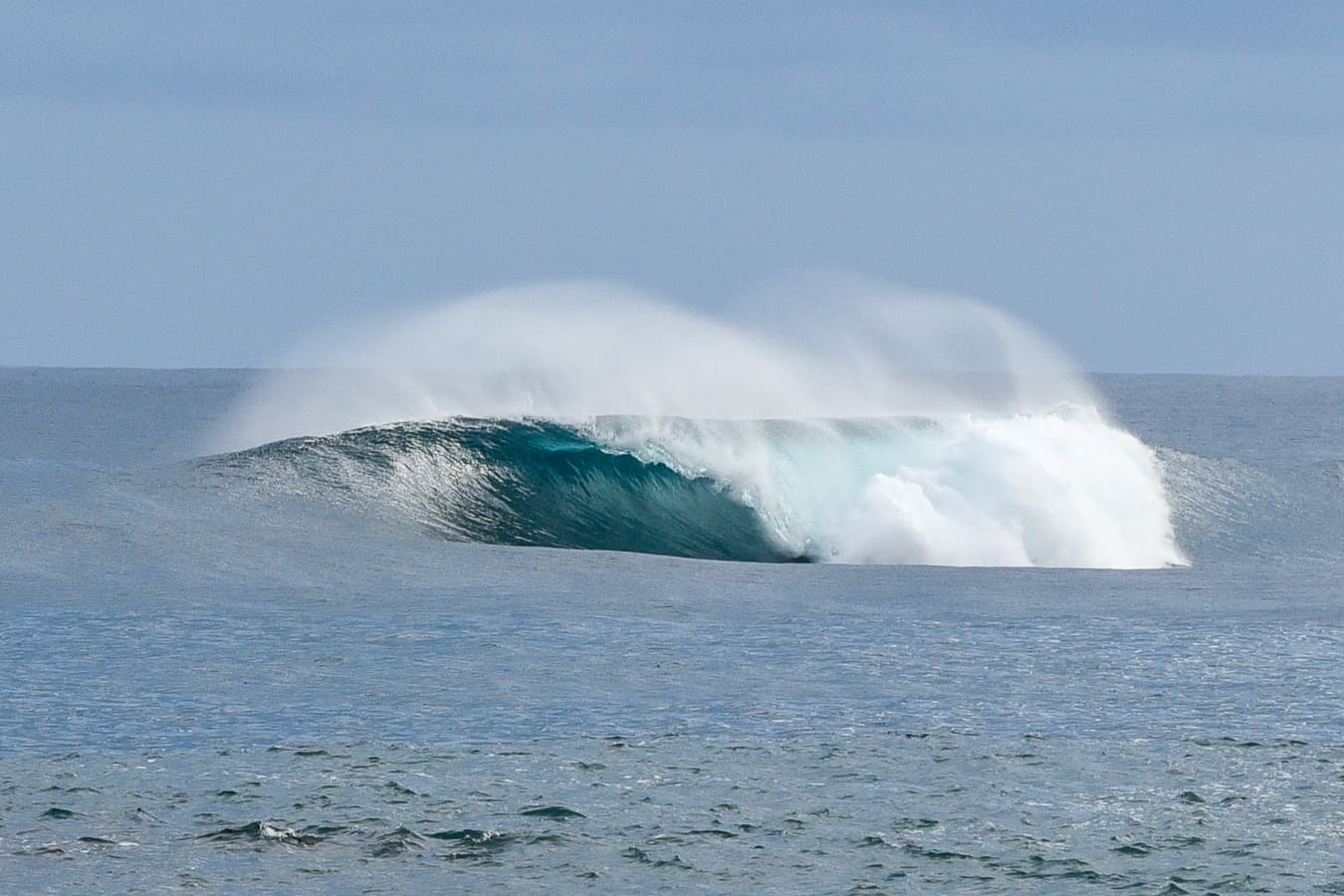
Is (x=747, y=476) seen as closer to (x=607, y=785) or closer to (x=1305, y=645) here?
(x=1305, y=645)

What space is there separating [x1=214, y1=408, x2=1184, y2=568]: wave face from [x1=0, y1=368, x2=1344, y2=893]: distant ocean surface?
88 millimetres

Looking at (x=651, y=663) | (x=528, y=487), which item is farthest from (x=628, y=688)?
(x=528, y=487)

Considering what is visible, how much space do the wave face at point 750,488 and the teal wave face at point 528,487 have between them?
33 millimetres

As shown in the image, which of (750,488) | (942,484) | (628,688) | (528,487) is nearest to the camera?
(628,688)

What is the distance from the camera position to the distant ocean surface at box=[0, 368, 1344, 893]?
6.61 m

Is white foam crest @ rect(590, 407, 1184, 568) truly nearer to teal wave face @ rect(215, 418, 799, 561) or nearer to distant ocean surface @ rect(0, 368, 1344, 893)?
distant ocean surface @ rect(0, 368, 1344, 893)

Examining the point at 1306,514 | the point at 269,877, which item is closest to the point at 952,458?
the point at 1306,514

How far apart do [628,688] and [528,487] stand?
38.8ft

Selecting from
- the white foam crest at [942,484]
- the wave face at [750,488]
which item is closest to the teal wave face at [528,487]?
the wave face at [750,488]

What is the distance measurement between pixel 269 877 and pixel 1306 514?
21.2 m

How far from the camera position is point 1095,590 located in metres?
15.1

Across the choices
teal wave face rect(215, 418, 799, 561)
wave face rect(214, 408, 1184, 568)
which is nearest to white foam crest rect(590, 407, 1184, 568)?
wave face rect(214, 408, 1184, 568)

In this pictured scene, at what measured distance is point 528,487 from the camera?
21.6 metres

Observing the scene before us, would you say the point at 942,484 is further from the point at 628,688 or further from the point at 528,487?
the point at 628,688
